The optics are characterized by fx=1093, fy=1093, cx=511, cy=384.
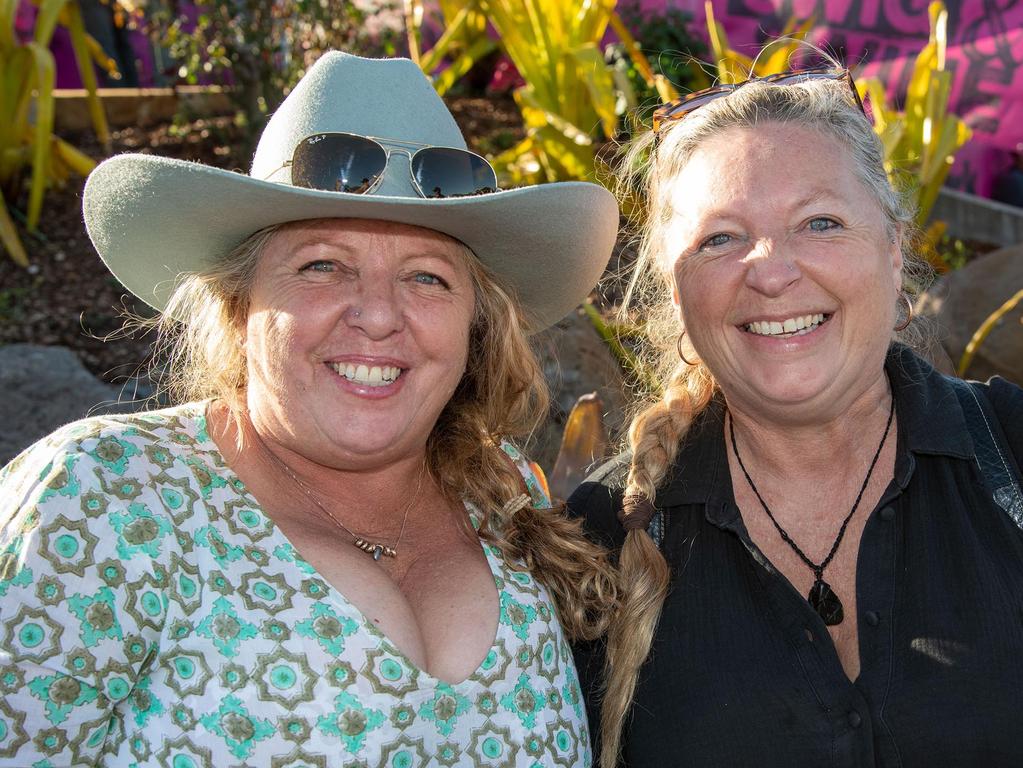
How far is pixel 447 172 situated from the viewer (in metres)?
2.24

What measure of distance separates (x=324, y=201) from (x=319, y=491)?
635 millimetres

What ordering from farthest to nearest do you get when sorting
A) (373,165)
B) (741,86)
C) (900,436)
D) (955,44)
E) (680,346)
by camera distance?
(955,44) < (680,346) < (741,86) < (900,436) < (373,165)

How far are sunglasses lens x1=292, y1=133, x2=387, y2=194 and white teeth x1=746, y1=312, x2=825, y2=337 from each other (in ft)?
2.94

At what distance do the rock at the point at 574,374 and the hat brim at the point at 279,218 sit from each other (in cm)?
144

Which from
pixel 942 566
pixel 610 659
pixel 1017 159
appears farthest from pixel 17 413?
pixel 1017 159

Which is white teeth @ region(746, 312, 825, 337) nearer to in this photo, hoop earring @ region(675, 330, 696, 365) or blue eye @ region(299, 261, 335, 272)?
hoop earring @ region(675, 330, 696, 365)

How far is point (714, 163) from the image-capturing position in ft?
8.18

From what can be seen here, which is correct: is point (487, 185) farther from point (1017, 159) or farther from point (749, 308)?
point (1017, 159)

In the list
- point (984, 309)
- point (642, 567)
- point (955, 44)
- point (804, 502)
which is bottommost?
point (984, 309)

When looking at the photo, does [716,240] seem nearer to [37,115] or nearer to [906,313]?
[906,313]

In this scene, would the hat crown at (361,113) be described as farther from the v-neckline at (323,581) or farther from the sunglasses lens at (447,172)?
the v-neckline at (323,581)

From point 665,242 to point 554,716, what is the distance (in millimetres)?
1143

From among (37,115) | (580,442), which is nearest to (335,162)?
(580,442)

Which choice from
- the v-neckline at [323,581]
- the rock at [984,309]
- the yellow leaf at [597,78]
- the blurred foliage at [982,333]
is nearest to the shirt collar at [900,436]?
the v-neckline at [323,581]
